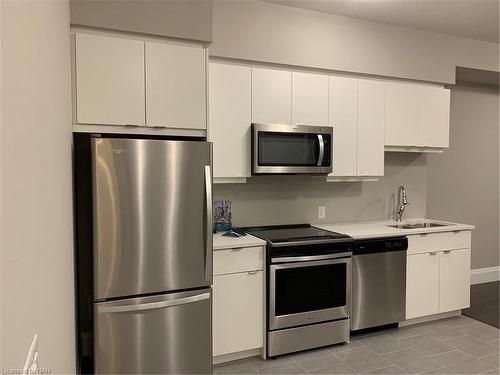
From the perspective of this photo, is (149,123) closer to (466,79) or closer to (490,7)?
(490,7)

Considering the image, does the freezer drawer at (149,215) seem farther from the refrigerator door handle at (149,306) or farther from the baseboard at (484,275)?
the baseboard at (484,275)

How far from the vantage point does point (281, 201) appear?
359 cm

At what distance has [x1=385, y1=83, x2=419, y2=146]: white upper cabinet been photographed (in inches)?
144

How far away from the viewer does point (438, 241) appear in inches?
142

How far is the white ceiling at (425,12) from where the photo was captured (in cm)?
321

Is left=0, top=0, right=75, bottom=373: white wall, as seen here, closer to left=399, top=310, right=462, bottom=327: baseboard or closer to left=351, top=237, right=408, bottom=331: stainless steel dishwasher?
left=351, top=237, right=408, bottom=331: stainless steel dishwasher

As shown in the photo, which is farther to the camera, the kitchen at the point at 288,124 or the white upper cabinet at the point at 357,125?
the white upper cabinet at the point at 357,125

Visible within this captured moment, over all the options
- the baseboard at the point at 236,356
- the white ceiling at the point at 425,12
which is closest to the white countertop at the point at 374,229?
the baseboard at the point at 236,356

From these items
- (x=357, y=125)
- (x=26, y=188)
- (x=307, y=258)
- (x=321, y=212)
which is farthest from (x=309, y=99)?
(x=26, y=188)

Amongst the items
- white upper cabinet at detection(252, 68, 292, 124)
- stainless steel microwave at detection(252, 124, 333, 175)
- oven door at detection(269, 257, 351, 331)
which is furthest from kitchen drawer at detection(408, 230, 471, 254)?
white upper cabinet at detection(252, 68, 292, 124)

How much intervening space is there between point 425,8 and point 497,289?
359 centimetres

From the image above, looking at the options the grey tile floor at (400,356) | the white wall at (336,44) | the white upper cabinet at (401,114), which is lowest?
the grey tile floor at (400,356)

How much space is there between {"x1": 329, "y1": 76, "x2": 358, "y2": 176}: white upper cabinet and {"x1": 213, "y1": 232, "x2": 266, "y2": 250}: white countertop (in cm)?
106

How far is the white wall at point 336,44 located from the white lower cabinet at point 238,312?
1834mm
